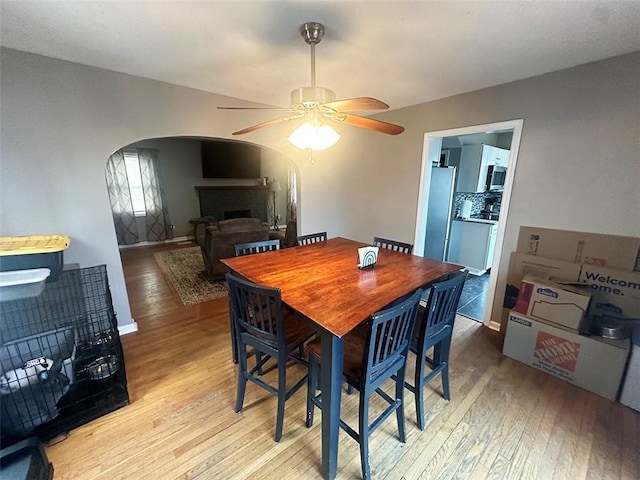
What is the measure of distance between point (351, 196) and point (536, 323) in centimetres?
267

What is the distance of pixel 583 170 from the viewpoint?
82.5 inches

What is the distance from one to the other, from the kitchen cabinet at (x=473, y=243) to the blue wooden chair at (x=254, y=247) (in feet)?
10.3

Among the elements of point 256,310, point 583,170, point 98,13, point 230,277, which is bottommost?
point 256,310

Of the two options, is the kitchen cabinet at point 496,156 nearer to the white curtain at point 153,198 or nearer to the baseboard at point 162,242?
the baseboard at point 162,242

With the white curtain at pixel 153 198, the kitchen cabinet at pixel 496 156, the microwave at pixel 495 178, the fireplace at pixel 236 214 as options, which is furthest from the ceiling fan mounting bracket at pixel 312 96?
the fireplace at pixel 236 214

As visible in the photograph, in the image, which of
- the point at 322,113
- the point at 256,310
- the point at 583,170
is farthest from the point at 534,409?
the point at 322,113

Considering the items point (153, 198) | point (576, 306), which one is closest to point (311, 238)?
point (576, 306)

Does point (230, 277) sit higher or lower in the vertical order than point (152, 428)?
higher

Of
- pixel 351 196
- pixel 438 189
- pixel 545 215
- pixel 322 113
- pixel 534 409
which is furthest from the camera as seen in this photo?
pixel 351 196

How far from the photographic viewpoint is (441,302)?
1.49 metres

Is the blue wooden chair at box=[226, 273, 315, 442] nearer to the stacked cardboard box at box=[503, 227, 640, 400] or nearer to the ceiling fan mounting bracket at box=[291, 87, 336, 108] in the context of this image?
the ceiling fan mounting bracket at box=[291, 87, 336, 108]

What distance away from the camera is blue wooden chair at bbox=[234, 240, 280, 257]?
233cm

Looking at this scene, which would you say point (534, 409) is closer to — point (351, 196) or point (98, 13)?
point (351, 196)

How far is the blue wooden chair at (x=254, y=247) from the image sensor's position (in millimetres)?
2332
